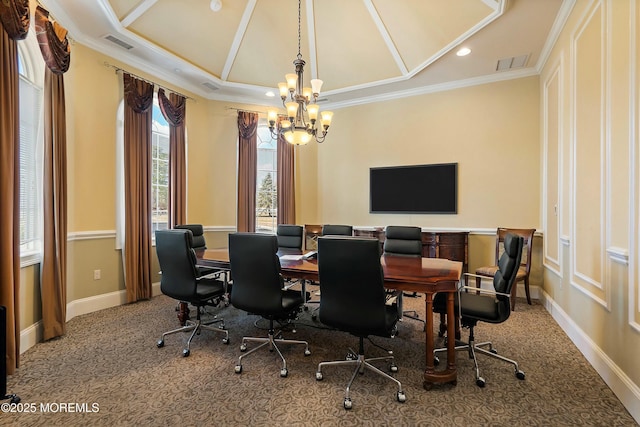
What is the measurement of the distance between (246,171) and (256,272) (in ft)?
11.2

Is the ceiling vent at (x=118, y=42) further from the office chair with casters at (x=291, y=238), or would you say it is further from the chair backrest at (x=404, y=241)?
the chair backrest at (x=404, y=241)

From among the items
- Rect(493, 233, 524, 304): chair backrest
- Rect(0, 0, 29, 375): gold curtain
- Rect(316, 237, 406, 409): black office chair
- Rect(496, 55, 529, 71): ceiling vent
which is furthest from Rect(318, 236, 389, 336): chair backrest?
Rect(496, 55, 529, 71): ceiling vent

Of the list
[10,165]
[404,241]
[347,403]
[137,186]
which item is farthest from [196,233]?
[347,403]

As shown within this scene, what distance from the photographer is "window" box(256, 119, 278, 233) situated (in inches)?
234

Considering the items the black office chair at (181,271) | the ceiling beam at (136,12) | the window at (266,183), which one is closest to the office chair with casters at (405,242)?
the black office chair at (181,271)

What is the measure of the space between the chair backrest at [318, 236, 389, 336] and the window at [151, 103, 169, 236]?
3538 mm

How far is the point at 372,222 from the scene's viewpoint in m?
5.54

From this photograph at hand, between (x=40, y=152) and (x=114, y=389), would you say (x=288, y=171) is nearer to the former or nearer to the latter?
(x=40, y=152)

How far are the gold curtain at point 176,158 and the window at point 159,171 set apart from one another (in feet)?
0.47

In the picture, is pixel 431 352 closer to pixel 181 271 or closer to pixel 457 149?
pixel 181 271

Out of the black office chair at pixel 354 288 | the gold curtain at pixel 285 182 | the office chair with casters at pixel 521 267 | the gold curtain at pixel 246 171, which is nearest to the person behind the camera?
the black office chair at pixel 354 288

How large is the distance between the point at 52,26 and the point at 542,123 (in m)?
5.75

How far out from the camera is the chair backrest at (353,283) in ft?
6.43

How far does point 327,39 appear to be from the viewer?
4.59 m
